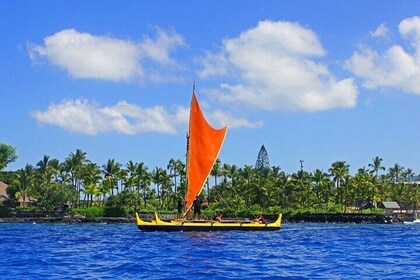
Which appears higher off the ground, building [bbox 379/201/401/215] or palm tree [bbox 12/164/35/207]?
palm tree [bbox 12/164/35/207]

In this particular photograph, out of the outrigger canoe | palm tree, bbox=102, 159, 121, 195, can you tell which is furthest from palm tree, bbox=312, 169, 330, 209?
the outrigger canoe

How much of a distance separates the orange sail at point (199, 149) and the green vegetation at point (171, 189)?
61.6m

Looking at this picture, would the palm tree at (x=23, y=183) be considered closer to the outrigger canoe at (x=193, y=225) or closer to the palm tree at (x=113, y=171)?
the palm tree at (x=113, y=171)

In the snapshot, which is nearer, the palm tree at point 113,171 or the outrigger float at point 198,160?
the outrigger float at point 198,160

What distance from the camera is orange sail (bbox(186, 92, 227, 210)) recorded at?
6219 cm

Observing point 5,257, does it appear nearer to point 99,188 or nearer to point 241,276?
point 241,276

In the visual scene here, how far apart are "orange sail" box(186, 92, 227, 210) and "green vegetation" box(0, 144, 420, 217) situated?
61.6m

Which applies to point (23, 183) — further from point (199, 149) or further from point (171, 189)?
point (199, 149)

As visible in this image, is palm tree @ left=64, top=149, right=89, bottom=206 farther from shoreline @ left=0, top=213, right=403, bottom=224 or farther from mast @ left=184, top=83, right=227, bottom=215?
mast @ left=184, top=83, right=227, bottom=215

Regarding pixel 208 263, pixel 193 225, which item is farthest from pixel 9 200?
pixel 208 263

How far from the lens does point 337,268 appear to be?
26406 millimetres

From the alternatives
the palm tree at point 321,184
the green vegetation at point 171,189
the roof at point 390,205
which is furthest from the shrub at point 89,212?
the roof at point 390,205

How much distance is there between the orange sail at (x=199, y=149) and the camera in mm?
62188

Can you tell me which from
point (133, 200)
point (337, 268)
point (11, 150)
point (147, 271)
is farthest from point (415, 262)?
point (11, 150)
